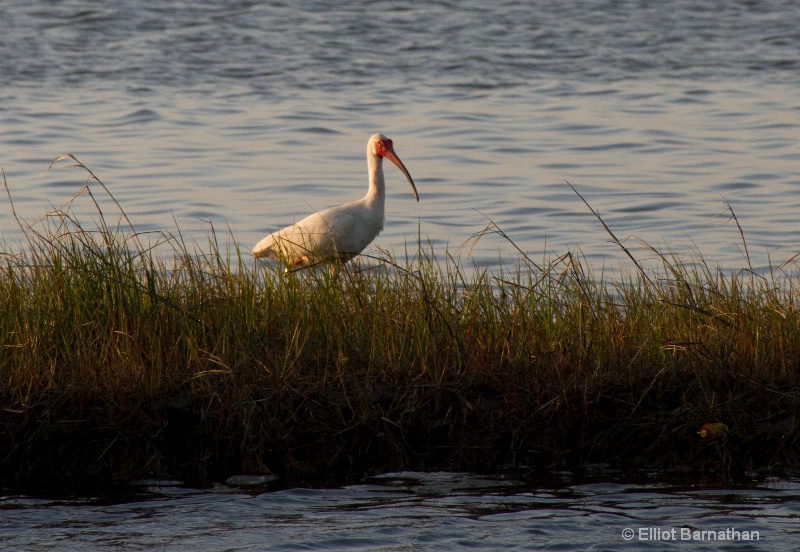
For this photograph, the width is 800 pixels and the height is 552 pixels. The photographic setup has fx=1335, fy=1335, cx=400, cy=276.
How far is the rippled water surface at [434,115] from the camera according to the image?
12883mm

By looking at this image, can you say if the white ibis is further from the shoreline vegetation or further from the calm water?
the shoreline vegetation

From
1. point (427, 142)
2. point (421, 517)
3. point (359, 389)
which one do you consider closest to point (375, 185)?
point (359, 389)

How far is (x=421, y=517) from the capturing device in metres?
4.78

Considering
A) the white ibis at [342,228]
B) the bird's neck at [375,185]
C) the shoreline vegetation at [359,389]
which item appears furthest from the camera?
the bird's neck at [375,185]

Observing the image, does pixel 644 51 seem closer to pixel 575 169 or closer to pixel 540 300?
pixel 575 169

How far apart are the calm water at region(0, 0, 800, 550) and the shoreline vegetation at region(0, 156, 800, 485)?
276mm

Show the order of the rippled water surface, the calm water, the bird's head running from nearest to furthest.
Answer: the calm water
the bird's head
the rippled water surface

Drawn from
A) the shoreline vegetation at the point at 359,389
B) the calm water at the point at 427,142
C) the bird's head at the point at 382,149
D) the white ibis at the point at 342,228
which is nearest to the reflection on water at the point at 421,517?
the calm water at the point at 427,142

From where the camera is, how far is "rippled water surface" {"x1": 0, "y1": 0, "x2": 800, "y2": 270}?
12.9m

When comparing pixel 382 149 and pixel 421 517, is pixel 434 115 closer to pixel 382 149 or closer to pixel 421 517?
pixel 382 149

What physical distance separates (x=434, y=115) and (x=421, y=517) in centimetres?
1404

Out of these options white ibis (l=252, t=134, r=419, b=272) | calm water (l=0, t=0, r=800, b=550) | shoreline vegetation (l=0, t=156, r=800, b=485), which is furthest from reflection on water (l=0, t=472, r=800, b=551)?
white ibis (l=252, t=134, r=419, b=272)

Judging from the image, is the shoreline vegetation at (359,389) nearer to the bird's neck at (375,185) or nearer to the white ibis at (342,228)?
the white ibis at (342,228)

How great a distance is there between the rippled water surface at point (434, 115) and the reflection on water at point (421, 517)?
4.27m
